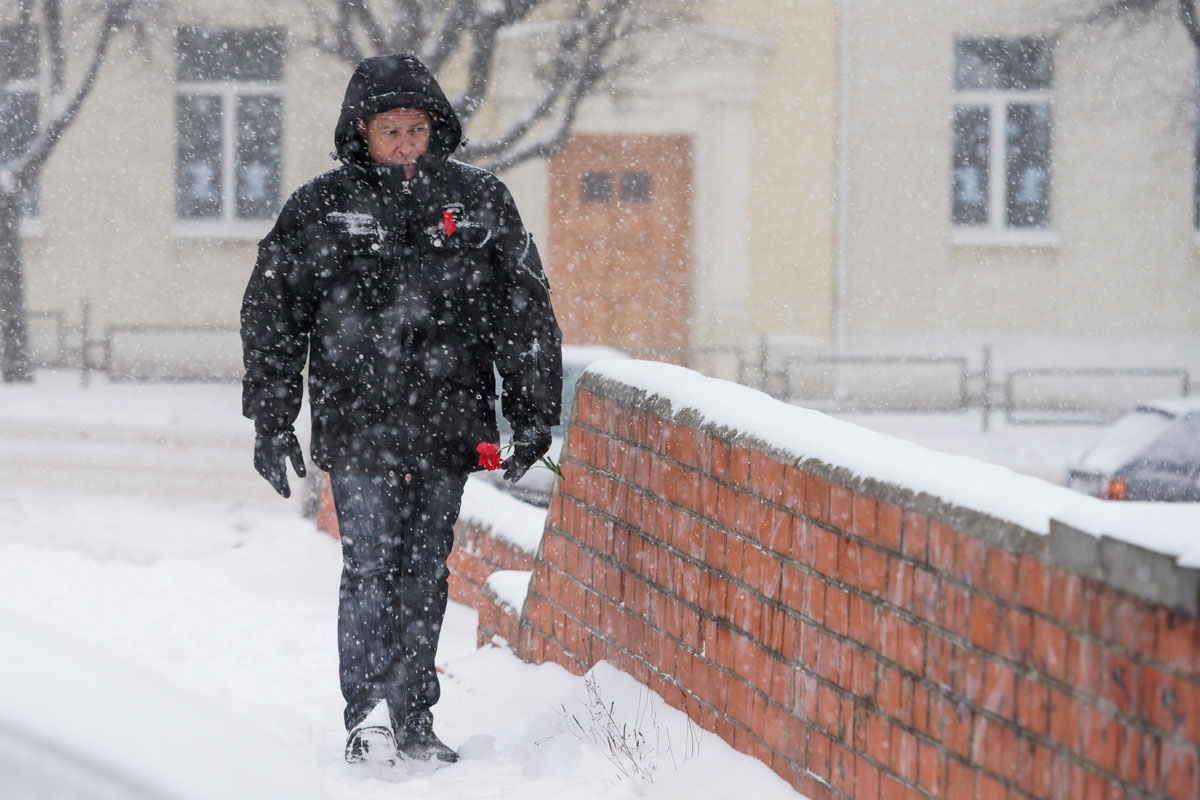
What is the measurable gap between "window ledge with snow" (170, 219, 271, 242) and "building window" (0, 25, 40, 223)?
1956 mm

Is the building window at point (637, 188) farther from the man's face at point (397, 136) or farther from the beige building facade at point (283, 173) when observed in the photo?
the man's face at point (397, 136)

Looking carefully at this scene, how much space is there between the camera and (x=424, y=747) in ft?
14.3

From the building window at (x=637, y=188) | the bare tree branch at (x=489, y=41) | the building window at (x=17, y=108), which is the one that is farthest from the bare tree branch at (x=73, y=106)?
the building window at (x=637, y=188)

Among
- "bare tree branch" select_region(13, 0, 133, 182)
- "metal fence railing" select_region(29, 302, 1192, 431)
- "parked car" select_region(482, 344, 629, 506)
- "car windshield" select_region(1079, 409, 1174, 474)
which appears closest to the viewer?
"car windshield" select_region(1079, 409, 1174, 474)

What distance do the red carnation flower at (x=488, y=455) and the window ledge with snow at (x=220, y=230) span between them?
649 inches

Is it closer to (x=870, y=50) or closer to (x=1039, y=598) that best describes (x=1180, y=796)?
(x=1039, y=598)

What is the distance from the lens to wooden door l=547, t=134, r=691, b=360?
65.3ft

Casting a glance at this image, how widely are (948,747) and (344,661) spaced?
6.55 ft

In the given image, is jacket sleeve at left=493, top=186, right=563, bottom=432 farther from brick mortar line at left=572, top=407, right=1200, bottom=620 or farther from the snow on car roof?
the snow on car roof

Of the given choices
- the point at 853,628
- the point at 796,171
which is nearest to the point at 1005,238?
the point at 796,171

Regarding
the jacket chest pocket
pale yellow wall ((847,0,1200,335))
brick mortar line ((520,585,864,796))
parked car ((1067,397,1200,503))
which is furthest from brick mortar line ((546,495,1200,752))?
pale yellow wall ((847,0,1200,335))

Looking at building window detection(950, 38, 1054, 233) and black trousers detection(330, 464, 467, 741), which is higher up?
building window detection(950, 38, 1054, 233)

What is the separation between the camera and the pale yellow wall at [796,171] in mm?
19688

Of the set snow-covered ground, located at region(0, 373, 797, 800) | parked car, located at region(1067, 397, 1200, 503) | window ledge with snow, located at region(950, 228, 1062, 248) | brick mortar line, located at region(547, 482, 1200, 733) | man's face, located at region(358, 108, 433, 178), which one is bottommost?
snow-covered ground, located at region(0, 373, 797, 800)
